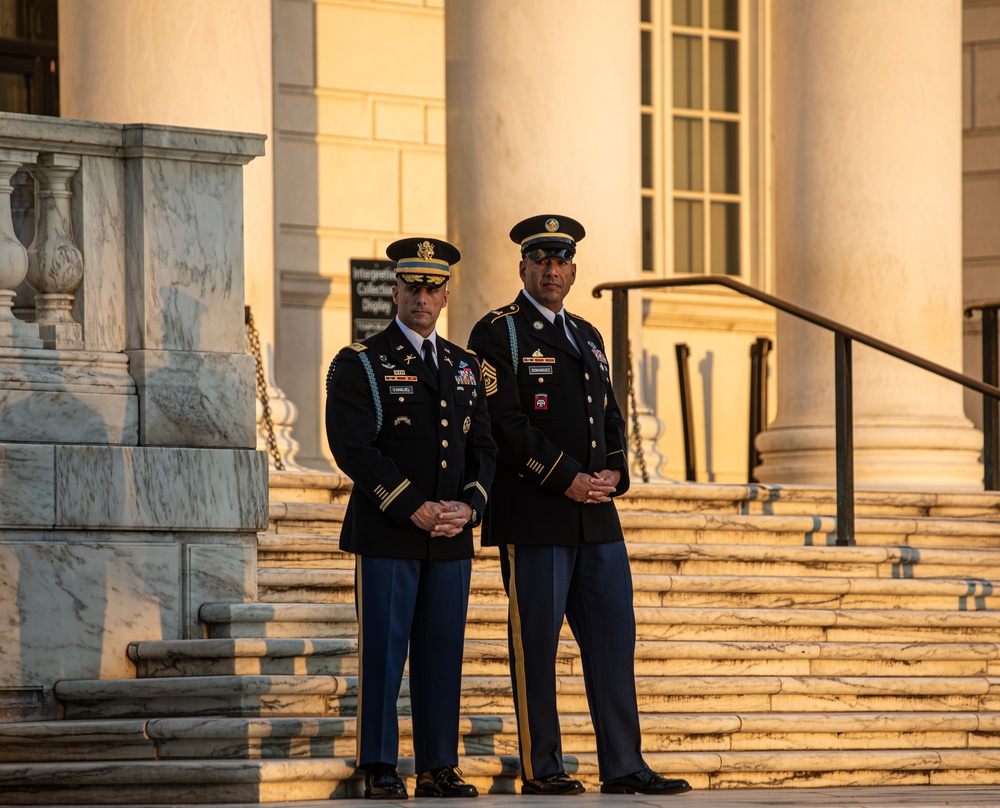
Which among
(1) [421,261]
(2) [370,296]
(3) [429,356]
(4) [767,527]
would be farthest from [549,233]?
(2) [370,296]

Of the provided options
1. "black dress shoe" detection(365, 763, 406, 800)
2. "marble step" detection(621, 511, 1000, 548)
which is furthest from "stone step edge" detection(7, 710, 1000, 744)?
"marble step" detection(621, 511, 1000, 548)

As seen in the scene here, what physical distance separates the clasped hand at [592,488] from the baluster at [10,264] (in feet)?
7.31

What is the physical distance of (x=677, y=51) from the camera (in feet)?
55.5

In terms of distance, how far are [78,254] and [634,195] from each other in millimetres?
4931

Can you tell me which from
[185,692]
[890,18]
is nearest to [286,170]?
[890,18]

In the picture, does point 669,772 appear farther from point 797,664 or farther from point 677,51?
point 677,51

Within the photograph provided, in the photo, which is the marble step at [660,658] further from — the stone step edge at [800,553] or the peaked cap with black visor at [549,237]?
the peaked cap with black visor at [549,237]

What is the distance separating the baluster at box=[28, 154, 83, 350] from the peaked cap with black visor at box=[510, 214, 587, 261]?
6.03ft

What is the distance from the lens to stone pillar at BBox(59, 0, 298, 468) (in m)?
11.3

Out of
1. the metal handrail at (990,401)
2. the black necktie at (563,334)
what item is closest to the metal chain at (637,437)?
the metal handrail at (990,401)

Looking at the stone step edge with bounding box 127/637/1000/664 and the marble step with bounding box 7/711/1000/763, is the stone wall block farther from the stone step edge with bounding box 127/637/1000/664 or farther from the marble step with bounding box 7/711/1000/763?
the marble step with bounding box 7/711/1000/763

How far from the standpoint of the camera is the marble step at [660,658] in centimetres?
→ 841

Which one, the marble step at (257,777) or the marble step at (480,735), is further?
the marble step at (480,735)

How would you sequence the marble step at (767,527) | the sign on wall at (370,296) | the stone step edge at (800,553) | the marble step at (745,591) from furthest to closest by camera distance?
the sign on wall at (370,296) → the stone step edge at (800,553) → the marble step at (767,527) → the marble step at (745,591)
